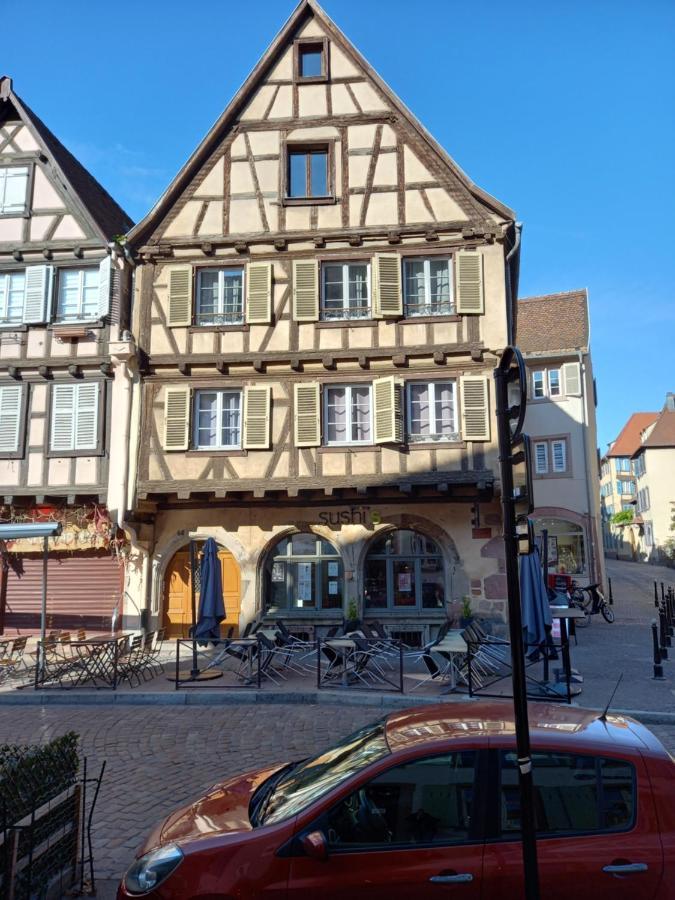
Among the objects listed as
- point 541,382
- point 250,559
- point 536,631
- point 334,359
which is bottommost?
point 536,631

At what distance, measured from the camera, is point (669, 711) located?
28.2ft

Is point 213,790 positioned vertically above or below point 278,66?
below

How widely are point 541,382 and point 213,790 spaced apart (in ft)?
78.5

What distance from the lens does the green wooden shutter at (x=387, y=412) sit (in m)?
14.1

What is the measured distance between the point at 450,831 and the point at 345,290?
1309 cm

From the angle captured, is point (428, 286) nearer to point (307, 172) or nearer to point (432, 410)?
point (432, 410)

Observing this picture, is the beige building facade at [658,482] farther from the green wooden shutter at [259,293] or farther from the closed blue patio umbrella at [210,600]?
the closed blue patio umbrella at [210,600]

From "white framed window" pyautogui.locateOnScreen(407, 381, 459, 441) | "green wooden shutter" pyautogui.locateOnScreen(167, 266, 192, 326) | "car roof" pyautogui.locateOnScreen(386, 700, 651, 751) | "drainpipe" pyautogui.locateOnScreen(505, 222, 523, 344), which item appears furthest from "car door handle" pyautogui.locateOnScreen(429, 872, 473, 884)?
"green wooden shutter" pyautogui.locateOnScreen(167, 266, 192, 326)

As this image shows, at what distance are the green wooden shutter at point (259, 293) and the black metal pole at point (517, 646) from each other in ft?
38.9

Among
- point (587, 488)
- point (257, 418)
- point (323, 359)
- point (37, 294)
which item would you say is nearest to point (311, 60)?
point (323, 359)

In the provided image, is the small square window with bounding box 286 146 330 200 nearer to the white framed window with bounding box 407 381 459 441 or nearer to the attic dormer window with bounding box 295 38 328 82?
the attic dormer window with bounding box 295 38 328 82

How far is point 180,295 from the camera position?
50.1 ft

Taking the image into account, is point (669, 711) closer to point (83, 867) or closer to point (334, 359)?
point (83, 867)

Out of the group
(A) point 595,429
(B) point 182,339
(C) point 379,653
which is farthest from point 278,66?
(A) point 595,429
